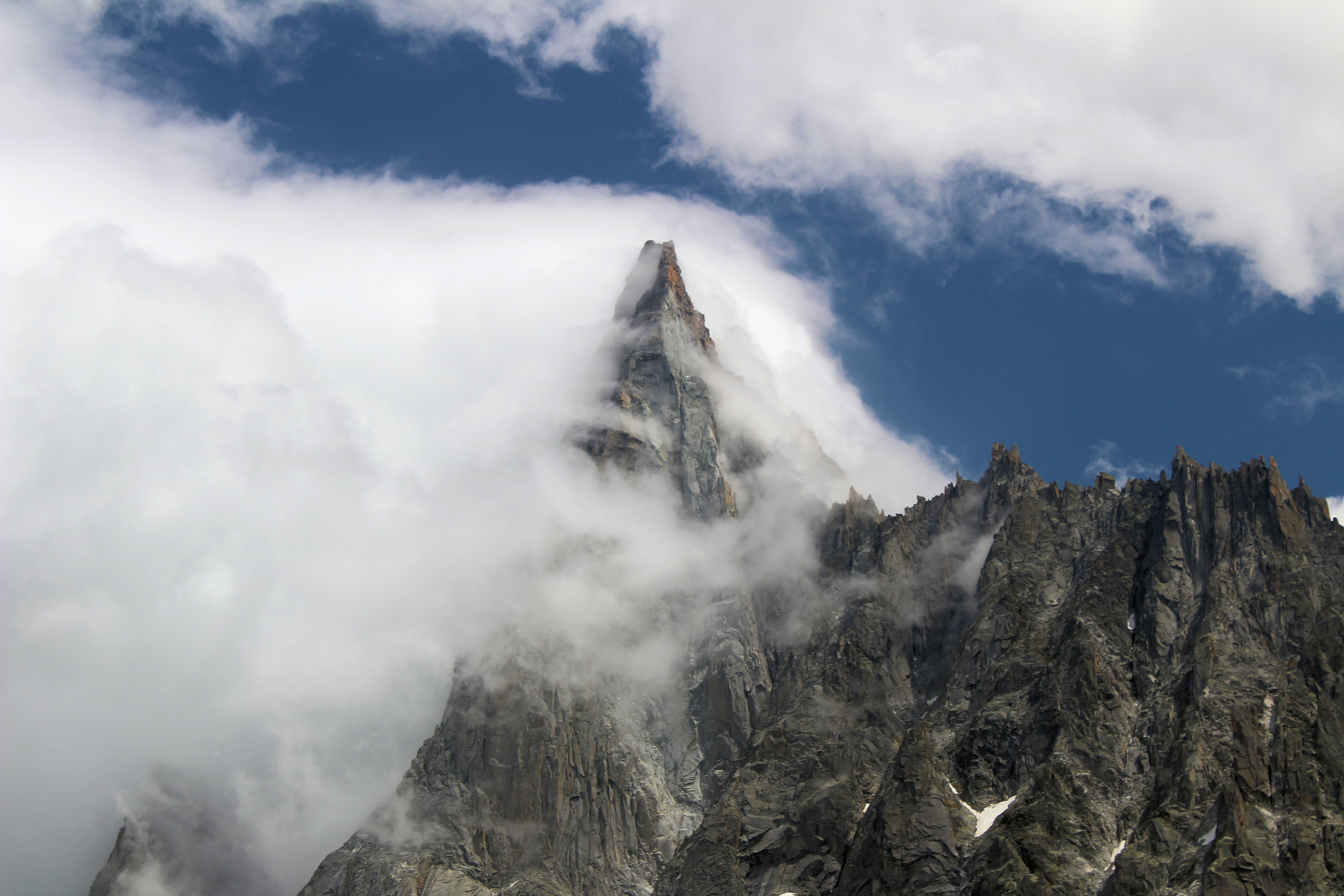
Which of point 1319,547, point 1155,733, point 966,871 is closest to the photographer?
point 966,871

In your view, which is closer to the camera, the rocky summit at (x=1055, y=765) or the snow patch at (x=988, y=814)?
the rocky summit at (x=1055, y=765)

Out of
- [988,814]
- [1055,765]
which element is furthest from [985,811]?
[1055,765]

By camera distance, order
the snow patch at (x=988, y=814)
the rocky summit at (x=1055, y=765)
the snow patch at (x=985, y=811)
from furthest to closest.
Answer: the snow patch at (x=985, y=811) < the snow patch at (x=988, y=814) < the rocky summit at (x=1055, y=765)

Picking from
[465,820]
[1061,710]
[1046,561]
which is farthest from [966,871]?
[465,820]

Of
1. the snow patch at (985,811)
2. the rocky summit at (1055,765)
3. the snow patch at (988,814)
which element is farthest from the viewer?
the snow patch at (985,811)

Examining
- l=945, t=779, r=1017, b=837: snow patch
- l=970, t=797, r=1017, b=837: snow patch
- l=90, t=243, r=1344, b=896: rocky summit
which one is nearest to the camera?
l=90, t=243, r=1344, b=896: rocky summit

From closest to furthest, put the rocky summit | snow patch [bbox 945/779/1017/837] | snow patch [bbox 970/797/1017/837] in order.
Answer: the rocky summit, snow patch [bbox 970/797/1017/837], snow patch [bbox 945/779/1017/837]

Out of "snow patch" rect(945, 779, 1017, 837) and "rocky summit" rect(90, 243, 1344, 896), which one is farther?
"snow patch" rect(945, 779, 1017, 837)

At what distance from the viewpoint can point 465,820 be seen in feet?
636

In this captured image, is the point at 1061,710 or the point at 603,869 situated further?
the point at 603,869

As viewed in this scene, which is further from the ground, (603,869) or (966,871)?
(966,871)

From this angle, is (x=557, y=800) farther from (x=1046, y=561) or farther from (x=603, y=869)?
(x=1046, y=561)

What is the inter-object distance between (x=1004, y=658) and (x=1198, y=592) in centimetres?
2746

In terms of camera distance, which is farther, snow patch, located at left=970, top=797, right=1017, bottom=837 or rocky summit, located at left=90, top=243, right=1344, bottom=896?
snow patch, located at left=970, top=797, right=1017, bottom=837
